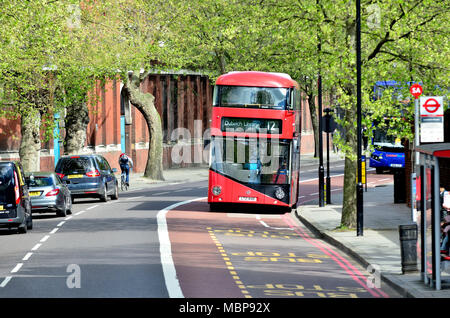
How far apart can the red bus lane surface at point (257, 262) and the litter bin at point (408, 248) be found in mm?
762

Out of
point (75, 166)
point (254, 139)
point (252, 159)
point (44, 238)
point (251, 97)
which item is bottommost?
point (44, 238)

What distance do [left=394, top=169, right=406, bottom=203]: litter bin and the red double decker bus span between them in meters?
5.54

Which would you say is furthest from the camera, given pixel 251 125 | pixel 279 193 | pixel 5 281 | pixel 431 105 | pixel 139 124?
pixel 139 124

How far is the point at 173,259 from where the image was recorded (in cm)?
1777

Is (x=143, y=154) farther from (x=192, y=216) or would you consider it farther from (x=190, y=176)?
(x=192, y=216)

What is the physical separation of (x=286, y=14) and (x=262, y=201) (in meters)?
6.85

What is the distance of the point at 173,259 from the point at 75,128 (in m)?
28.5

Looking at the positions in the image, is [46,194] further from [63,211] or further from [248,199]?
[248,199]

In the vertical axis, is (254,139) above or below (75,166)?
above

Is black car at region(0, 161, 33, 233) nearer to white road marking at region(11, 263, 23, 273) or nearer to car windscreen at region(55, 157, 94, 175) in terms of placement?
white road marking at region(11, 263, 23, 273)

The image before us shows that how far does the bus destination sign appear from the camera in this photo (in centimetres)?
2855

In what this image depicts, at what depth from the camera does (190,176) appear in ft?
186

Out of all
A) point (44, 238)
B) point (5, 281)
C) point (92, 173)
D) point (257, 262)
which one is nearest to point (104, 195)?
point (92, 173)

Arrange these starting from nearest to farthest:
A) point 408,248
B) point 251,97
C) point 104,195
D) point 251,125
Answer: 1. point 408,248
2. point 251,125
3. point 251,97
4. point 104,195
